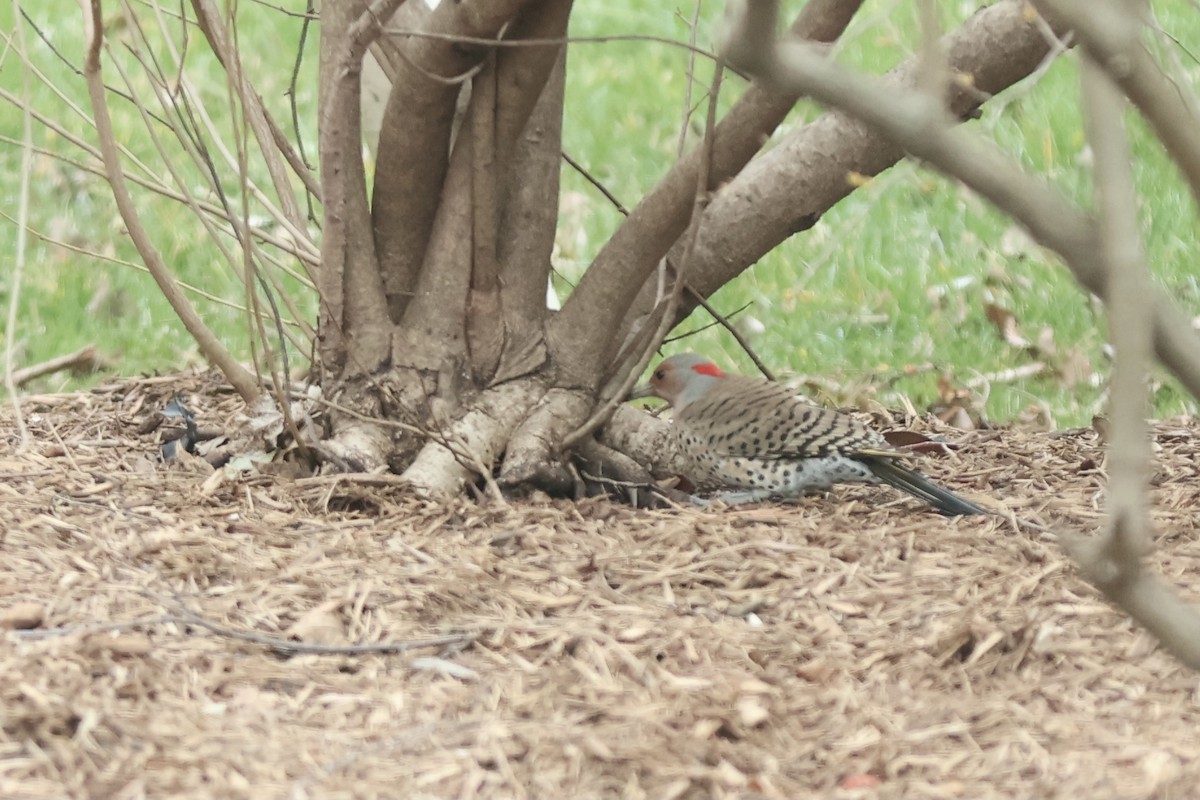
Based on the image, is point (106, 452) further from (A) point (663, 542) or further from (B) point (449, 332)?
(A) point (663, 542)

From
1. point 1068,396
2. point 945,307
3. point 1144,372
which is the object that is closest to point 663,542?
point 1144,372

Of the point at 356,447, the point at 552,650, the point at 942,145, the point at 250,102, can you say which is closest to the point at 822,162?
the point at 356,447

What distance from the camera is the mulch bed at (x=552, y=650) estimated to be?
249 centimetres

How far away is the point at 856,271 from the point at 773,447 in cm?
292

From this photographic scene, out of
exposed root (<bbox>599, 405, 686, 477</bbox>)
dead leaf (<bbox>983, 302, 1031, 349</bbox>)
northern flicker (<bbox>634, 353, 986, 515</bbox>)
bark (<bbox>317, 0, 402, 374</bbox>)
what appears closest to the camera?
bark (<bbox>317, 0, 402, 374</bbox>)

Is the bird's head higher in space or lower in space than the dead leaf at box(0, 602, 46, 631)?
higher

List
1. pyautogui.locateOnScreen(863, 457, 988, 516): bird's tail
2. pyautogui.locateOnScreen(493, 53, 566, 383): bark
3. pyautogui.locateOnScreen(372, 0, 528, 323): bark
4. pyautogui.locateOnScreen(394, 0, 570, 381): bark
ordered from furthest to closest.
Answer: pyautogui.locateOnScreen(493, 53, 566, 383): bark < pyautogui.locateOnScreen(863, 457, 988, 516): bird's tail < pyautogui.locateOnScreen(394, 0, 570, 381): bark < pyautogui.locateOnScreen(372, 0, 528, 323): bark

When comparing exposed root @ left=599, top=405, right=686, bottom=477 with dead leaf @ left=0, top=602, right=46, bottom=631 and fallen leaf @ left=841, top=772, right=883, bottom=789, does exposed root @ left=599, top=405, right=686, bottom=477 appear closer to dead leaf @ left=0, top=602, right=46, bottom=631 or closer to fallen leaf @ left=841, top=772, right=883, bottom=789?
dead leaf @ left=0, top=602, right=46, bottom=631

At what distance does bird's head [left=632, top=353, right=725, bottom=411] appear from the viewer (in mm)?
5230

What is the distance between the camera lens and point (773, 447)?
15.4ft

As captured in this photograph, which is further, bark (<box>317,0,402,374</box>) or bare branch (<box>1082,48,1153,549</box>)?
bark (<box>317,0,402,374</box>)

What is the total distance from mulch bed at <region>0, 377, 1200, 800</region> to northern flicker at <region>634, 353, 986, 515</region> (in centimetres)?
32

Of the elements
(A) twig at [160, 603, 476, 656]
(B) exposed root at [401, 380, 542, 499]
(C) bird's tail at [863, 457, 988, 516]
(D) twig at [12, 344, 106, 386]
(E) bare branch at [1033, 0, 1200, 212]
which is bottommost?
(A) twig at [160, 603, 476, 656]

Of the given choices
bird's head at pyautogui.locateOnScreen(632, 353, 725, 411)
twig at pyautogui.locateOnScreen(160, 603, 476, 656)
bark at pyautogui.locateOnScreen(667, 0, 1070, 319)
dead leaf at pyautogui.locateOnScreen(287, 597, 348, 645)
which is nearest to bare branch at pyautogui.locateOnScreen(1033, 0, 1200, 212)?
twig at pyautogui.locateOnScreen(160, 603, 476, 656)
